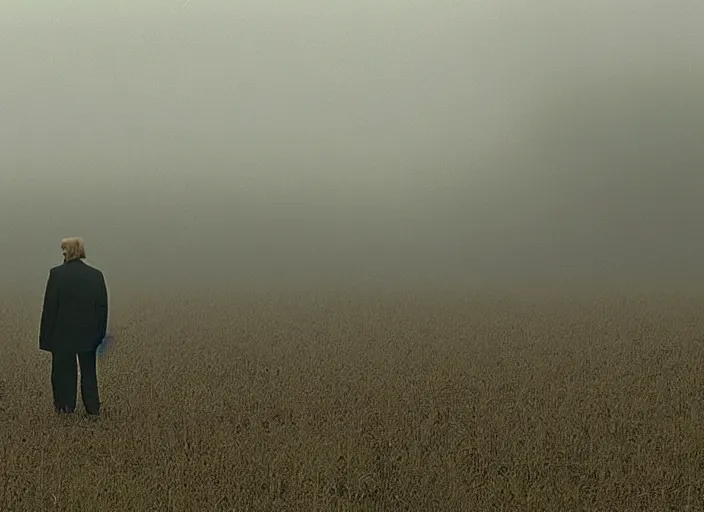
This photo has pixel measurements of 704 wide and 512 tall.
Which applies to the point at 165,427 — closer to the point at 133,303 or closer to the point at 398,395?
the point at 398,395

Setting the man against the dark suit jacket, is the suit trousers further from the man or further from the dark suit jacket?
the dark suit jacket

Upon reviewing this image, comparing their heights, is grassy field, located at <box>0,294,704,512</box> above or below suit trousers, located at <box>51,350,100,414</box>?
below

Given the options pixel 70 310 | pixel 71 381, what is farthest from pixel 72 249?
pixel 71 381

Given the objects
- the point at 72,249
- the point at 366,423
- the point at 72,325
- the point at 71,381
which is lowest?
the point at 366,423

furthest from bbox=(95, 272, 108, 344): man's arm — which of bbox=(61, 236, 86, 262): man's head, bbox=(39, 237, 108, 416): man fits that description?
bbox=(61, 236, 86, 262): man's head

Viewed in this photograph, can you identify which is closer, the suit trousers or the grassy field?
the grassy field

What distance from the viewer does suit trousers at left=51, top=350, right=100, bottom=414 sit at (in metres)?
7.51

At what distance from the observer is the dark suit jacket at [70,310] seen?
7.50 meters

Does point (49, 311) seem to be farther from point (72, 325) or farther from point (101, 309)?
point (101, 309)

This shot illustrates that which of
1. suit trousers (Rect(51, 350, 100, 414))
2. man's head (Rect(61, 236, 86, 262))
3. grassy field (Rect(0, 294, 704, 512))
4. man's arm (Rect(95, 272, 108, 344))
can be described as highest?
man's head (Rect(61, 236, 86, 262))

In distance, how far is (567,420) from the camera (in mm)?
7582

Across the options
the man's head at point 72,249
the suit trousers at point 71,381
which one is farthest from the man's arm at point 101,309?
the man's head at point 72,249

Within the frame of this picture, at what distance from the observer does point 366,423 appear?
742 centimetres

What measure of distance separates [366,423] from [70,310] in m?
2.89
